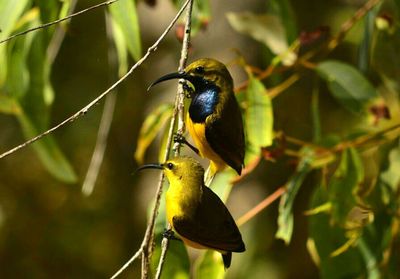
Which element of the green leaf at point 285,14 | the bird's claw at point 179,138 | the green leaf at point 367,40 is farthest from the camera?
the green leaf at point 285,14

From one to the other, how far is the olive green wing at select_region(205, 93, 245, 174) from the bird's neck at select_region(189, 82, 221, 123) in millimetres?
11

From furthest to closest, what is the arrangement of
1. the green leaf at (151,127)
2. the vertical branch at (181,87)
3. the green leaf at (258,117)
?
the green leaf at (151,127) → the green leaf at (258,117) → the vertical branch at (181,87)

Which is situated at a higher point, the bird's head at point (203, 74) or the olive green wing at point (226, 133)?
the bird's head at point (203, 74)

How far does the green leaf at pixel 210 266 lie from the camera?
79.4 inches

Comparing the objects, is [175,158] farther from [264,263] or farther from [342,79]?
[264,263]

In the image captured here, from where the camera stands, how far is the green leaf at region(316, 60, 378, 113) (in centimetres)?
239

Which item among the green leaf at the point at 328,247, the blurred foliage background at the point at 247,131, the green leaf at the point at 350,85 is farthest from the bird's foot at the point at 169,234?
the green leaf at the point at 350,85

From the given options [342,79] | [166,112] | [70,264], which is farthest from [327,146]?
[70,264]

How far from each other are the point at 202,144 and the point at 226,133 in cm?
4

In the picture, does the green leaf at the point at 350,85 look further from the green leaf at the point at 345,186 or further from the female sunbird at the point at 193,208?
the female sunbird at the point at 193,208

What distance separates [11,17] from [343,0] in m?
3.02

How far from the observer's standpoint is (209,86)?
1.42 metres

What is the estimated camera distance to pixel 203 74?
4.64 feet

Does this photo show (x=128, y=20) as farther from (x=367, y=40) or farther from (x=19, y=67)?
(x=367, y=40)
